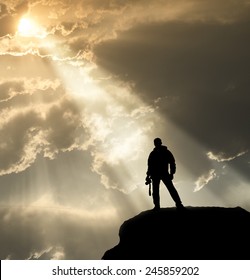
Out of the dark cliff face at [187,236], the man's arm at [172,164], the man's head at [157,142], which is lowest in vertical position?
the dark cliff face at [187,236]

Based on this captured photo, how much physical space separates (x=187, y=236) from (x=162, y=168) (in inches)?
133

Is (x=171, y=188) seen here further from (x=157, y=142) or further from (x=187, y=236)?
(x=187, y=236)

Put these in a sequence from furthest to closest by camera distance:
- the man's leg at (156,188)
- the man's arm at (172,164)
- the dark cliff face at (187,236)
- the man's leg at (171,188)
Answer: the man's leg at (156,188)
the man's arm at (172,164)
the man's leg at (171,188)
the dark cliff face at (187,236)

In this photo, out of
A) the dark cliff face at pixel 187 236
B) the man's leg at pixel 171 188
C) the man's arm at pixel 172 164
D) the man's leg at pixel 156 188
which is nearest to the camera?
the dark cliff face at pixel 187 236

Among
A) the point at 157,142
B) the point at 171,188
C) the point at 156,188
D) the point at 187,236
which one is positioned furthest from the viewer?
the point at 156,188

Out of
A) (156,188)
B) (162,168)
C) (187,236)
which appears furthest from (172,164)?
(187,236)

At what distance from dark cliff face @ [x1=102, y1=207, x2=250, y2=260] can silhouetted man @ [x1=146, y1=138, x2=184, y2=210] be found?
3.78 ft

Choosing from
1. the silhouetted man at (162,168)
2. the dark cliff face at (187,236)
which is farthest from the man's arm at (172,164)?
the dark cliff face at (187,236)

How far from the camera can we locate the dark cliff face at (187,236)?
55.0 ft

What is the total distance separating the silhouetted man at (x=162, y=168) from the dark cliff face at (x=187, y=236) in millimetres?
1151

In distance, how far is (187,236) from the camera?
17.4m

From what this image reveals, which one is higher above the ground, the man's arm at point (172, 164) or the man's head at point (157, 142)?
the man's head at point (157, 142)

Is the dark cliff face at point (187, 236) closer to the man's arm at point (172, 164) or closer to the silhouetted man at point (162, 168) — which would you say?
the silhouetted man at point (162, 168)
